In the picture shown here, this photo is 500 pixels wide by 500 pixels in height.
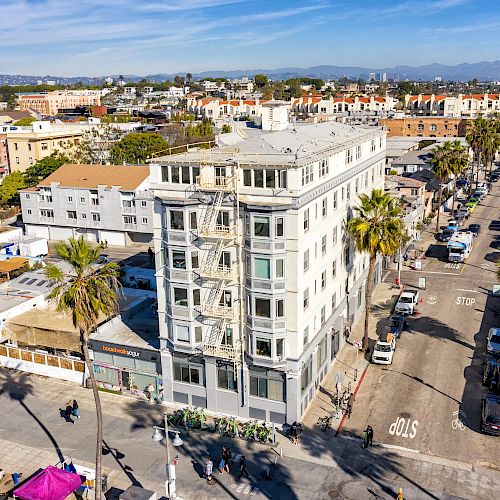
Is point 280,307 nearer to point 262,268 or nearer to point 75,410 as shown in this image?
point 262,268

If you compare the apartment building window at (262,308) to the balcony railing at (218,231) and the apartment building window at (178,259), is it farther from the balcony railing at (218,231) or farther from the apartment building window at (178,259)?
the apartment building window at (178,259)

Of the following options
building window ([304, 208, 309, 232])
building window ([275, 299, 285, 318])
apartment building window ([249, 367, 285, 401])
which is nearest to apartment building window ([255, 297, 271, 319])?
building window ([275, 299, 285, 318])

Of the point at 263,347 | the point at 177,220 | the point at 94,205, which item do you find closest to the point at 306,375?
the point at 263,347

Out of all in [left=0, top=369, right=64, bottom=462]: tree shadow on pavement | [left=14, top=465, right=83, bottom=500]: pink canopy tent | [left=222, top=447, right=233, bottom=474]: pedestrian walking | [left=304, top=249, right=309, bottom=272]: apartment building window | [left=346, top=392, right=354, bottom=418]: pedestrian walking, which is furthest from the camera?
[left=0, top=369, right=64, bottom=462]: tree shadow on pavement

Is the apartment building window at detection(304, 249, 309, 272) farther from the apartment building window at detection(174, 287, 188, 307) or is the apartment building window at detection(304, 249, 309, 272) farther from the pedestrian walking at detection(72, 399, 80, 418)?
the pedestrian walking at detection(72, 399, 80, 418)

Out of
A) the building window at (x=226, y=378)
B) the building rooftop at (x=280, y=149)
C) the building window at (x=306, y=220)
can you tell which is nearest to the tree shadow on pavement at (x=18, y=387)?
the building window at (x=226, y=378)

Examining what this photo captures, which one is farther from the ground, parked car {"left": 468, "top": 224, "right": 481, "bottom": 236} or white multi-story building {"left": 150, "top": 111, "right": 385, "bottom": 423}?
white multi-story building {"left": 150, "top": 111, "right": 385, "bottom": 423}
